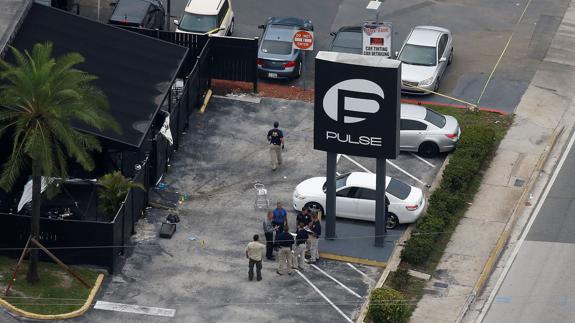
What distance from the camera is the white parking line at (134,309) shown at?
124ft

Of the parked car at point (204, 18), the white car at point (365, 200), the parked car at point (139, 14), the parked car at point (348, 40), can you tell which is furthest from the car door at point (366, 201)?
the parked car at point (139, 14)

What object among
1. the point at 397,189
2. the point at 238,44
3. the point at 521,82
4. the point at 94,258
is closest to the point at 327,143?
the point at 397,189

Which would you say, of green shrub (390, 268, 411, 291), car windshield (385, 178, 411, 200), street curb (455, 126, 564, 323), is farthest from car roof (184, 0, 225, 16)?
green shrub (390, 268, 411, 291)

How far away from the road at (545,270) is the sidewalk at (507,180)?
73 cm

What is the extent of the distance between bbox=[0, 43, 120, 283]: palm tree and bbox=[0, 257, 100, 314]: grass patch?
82cm

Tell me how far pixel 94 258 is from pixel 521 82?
843 inches

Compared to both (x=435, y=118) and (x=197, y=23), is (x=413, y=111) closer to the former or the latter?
(x=435, y=118)

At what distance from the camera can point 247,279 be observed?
130 feet

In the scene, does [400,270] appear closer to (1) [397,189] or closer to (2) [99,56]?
(1) [397,189]

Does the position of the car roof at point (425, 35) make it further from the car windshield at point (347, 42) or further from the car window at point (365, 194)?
the car window at point (365, 194)

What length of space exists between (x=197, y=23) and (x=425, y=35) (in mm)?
9046

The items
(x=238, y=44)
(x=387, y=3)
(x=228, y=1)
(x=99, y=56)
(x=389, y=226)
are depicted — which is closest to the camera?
(x=389, y=226)

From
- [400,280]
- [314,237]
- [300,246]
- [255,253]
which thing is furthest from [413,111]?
[255,253]

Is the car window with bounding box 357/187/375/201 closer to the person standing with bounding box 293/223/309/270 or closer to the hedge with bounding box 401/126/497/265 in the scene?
the hedge with bounding box 401/126/497/265
